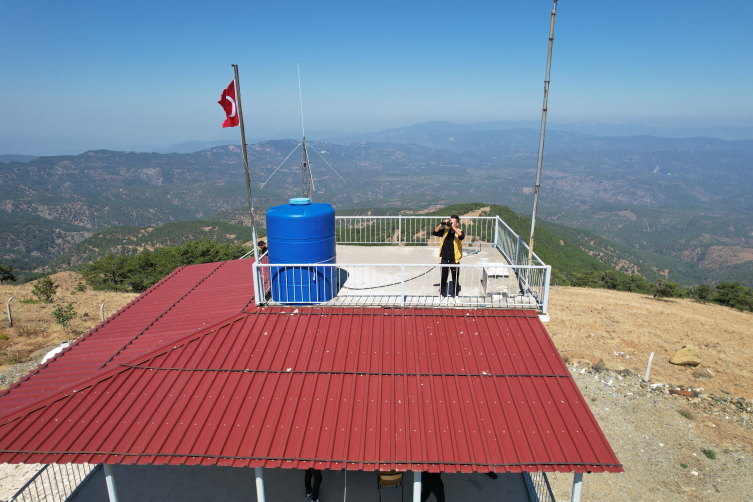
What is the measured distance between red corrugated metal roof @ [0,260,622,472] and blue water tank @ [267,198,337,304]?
Result: 2.07 feet

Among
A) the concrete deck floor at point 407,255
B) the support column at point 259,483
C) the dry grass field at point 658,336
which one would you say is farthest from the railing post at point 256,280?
the dry grass field at point 658,336

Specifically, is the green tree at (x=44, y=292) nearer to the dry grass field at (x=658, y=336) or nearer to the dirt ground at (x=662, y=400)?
the dirt ground at (x=662, y=400)

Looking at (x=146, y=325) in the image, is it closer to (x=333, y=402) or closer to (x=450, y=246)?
(x=333, y=402)

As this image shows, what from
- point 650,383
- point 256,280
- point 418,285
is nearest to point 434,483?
point 418,285

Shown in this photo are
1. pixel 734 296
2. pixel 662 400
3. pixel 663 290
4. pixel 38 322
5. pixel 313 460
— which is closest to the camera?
pixel 313 460

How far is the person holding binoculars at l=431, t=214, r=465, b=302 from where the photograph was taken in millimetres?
8562

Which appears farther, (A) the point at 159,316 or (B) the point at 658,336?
(B) the point at 658,336

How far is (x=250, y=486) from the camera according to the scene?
8234 millimetres

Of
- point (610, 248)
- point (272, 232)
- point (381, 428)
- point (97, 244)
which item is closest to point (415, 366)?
point (381, 428)

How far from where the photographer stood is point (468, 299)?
8461mm

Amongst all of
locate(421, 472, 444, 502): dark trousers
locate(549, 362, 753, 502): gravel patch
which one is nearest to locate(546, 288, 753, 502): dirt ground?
locate(549, 362, 753, 502): gravel patch

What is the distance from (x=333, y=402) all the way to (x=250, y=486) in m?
3.83

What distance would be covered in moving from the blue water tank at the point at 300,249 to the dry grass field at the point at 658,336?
14.3 metres

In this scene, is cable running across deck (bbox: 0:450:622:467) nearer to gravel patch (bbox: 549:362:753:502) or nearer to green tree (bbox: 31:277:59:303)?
gravel patch (bbox: 549:362:753:502)
